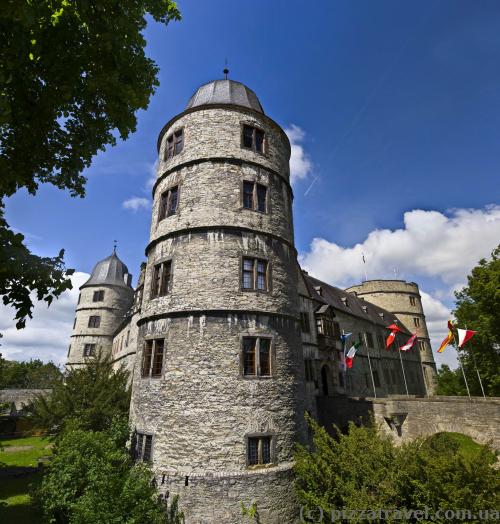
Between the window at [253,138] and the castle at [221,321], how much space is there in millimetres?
61

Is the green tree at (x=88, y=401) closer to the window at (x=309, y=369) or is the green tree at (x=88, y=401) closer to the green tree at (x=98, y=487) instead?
the green tree at (x=98, y=487)

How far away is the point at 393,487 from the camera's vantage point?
32.5 feet

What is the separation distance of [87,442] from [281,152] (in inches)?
653

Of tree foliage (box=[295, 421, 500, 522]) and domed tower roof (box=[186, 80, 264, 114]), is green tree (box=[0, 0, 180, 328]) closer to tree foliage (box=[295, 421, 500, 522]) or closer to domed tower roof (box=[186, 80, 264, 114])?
tree foliage (box=[295, 421, 500, 522])

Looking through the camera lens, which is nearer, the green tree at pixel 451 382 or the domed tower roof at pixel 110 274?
the green tree at pixel 451 382

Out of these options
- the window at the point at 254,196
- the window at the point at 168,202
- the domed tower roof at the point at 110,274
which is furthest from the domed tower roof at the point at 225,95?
the domed tower roof at the point at 110,274

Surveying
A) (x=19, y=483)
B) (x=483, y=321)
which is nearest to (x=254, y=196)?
(x=19, y=483)

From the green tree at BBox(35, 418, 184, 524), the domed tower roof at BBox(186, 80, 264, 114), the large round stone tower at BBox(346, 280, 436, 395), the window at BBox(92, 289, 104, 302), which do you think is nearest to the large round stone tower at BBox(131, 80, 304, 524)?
the domed tower roof at BBox(186, 80, 264, 114)

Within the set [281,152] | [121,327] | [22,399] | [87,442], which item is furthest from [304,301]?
[22,399]

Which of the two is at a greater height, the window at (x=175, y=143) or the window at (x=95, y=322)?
the window at (x=175, y=143)

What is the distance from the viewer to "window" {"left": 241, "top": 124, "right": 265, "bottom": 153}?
1684 centimetres

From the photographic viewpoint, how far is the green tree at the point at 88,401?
1862cm

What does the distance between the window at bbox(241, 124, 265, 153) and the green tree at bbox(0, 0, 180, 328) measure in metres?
9.85

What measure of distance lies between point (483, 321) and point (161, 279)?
25717 mm
